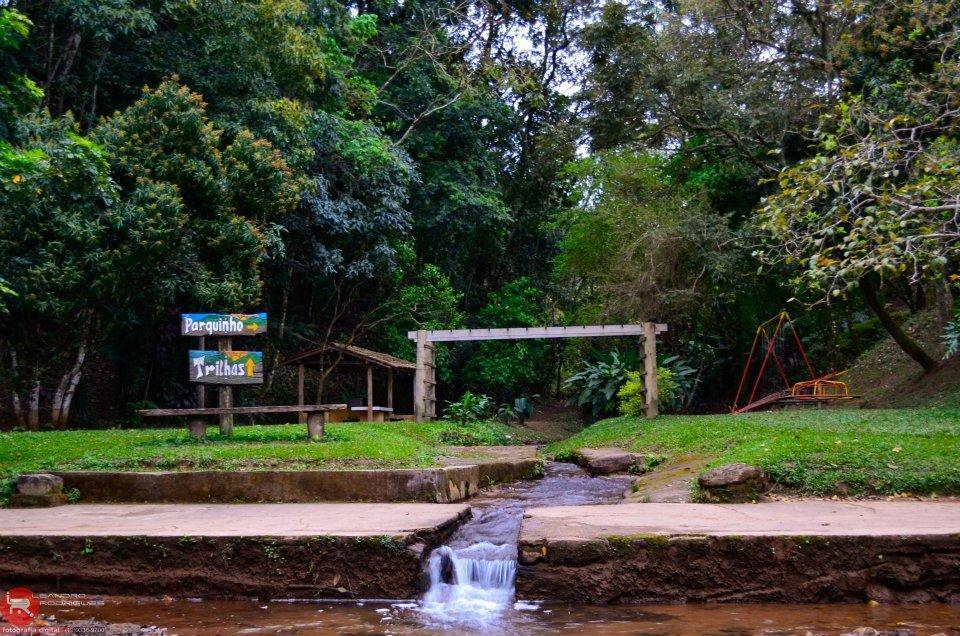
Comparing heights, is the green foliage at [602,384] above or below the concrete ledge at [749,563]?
above

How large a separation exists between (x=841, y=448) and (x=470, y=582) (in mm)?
4236

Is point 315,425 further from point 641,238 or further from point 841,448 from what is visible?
point 641,238

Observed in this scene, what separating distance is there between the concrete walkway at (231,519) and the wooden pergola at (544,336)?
993 centimetres

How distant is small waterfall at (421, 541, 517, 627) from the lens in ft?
17.5

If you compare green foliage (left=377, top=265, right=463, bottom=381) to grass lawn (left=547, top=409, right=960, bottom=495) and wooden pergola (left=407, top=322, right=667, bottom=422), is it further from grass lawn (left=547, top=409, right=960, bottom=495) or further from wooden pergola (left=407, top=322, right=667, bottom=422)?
grass lawn (left=547, top=409, right=960, bottom=495)

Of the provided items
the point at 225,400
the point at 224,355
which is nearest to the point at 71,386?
the point at 225,400

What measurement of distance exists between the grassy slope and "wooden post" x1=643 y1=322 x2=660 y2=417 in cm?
470

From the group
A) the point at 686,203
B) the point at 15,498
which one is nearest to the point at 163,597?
the point at 15,498

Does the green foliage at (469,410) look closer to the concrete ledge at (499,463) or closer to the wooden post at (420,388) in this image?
the wooden post at (420,388)

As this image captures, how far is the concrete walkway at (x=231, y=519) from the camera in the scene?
579 cm

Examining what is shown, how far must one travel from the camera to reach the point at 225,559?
557cm

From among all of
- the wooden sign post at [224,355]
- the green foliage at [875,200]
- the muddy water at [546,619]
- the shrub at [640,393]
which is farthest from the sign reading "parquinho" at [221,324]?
the shrub at [640,393]

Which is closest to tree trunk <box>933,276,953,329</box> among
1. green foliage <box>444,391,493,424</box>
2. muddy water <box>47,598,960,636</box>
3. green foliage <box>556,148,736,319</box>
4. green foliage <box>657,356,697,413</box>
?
green foliage <box>556,148,736,319</box>
